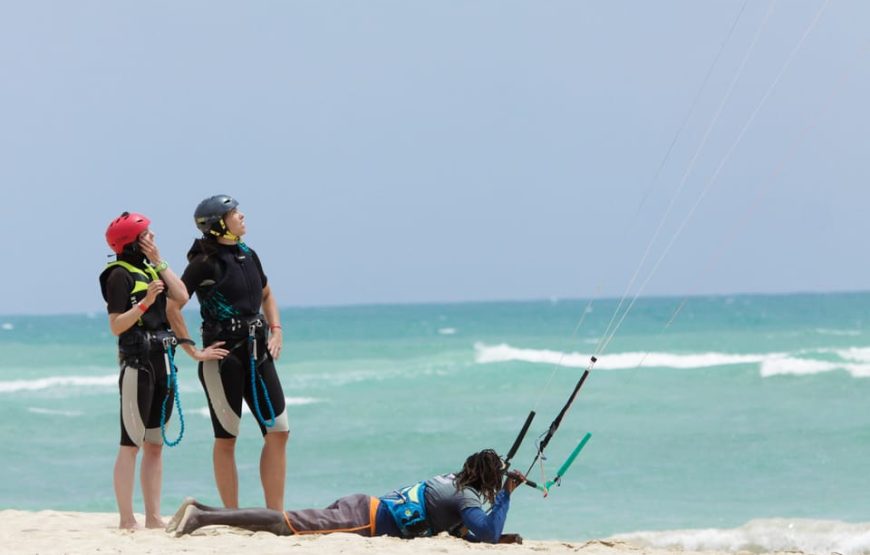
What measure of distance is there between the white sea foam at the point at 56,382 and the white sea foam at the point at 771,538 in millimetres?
18153

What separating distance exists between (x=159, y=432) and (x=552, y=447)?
7827 millimetres

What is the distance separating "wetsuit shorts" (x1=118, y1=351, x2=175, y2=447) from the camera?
252 inches

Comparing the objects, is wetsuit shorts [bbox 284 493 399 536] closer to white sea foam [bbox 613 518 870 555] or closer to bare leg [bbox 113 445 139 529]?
bare leg [bbox 113 445 139 529]

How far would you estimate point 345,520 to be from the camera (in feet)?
21.1

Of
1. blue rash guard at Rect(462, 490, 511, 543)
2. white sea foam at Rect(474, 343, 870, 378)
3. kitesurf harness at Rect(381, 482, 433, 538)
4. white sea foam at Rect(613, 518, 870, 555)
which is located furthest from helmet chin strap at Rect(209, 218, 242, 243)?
white sea foam at Rect(474, 343, 870, 378)

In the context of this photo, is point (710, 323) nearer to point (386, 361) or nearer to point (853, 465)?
point (386, 361)

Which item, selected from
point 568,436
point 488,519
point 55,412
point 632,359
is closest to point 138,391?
point 488,519

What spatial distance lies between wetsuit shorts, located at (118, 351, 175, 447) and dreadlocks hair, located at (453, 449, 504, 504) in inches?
61.8

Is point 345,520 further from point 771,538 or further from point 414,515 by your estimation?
point 771,538

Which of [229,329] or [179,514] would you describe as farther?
[229,329]

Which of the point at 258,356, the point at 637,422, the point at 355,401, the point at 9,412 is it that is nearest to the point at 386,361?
the point at 355,401

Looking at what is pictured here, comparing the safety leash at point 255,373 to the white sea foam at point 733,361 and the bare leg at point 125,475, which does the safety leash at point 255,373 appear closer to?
the bare leg at point 125,475

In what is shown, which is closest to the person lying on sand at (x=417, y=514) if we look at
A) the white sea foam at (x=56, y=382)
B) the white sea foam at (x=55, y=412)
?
the white sea foam at (x=55, y=412)

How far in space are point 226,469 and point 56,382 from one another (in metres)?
21.3
